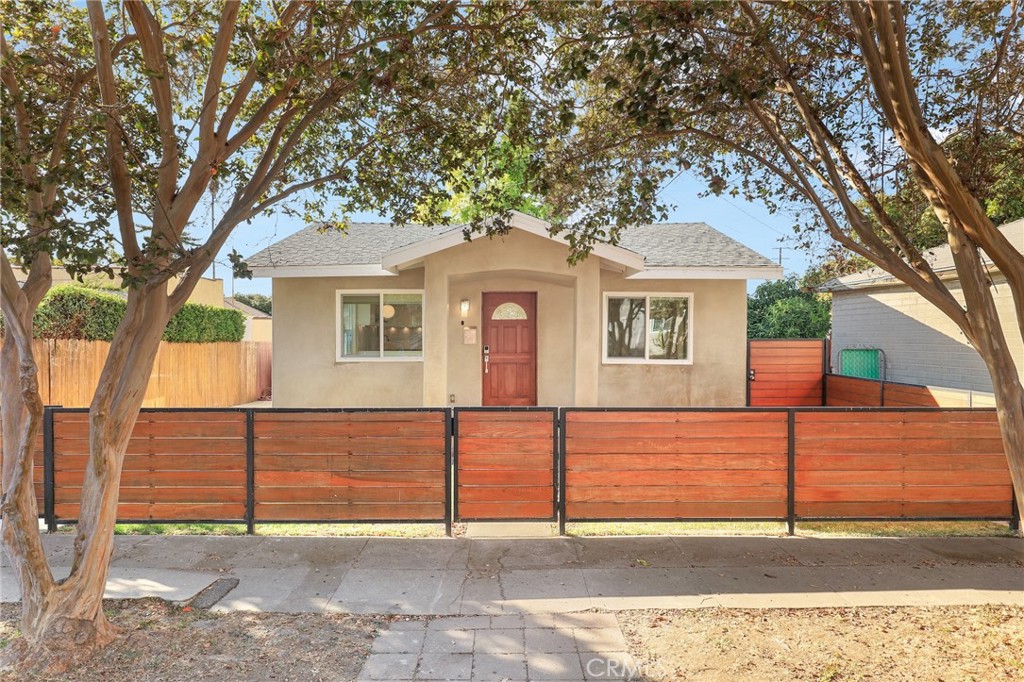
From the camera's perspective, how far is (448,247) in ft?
30.0

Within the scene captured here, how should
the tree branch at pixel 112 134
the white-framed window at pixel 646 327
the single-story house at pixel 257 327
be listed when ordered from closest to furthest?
the tree branch at pixel 112 134 → the white-framed window at pixel 646 327 → the single-story house at pixel 257 327

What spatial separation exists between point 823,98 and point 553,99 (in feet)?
8.48

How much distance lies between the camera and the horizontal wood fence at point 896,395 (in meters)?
6.95

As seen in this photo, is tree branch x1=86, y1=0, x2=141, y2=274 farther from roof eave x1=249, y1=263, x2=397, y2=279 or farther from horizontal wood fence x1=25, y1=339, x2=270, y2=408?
horizontal wood fence x1=25, y1=339, x2=270, y2=408

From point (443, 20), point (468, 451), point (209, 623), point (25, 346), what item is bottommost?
point (209, 623)

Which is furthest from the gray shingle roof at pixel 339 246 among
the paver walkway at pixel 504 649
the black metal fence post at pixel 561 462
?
the paver walkway at pixel 504 649

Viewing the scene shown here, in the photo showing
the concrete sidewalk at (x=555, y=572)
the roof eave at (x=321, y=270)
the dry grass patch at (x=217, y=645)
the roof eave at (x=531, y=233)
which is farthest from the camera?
the roof eave at (x=321, y=270)

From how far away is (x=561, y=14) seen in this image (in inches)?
181

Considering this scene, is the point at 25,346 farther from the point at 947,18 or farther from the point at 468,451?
the point at 947,18

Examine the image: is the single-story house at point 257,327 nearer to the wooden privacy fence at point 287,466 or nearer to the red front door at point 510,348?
the red front door at point 510,348

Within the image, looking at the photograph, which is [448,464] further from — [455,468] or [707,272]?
[707,272]

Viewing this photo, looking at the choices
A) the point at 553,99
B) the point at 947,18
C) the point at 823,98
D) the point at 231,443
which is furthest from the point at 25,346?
the point at 947,18

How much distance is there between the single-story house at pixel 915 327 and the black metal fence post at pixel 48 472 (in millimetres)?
11706

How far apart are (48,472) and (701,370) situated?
938cm
